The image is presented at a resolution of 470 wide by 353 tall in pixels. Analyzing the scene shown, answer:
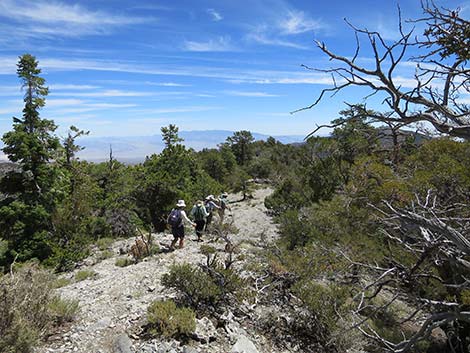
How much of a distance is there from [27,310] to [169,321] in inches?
89.7

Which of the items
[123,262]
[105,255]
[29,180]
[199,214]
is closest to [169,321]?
[123,262]

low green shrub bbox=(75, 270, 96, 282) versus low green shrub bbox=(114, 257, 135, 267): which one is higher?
low green shrub bbox=(114, 257, 135, 267)

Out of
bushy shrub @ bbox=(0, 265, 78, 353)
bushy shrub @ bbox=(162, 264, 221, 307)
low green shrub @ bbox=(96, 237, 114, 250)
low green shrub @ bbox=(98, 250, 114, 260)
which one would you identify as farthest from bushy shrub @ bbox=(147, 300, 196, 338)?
low green shrub @ bbox=(96, 237, 114, 250)

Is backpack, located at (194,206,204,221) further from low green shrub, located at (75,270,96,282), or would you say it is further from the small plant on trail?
the small plant on trail

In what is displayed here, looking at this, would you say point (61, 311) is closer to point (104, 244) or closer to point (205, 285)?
point (205, 285)

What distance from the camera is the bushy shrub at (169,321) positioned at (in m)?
6.11

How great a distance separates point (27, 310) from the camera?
17.3 feet

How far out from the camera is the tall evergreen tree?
45.9 ft

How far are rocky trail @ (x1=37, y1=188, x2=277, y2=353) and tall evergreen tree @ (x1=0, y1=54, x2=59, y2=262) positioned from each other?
4446 millimetres

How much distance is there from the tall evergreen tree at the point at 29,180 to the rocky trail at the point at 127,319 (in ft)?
14.6

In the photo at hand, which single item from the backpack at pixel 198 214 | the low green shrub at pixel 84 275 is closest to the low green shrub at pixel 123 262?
the low green shrub at pixel 84 275

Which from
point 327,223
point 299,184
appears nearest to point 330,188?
point 299,184

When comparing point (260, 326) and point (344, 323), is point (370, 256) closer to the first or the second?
point (344, 323)

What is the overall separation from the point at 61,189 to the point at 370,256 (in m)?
13.4
